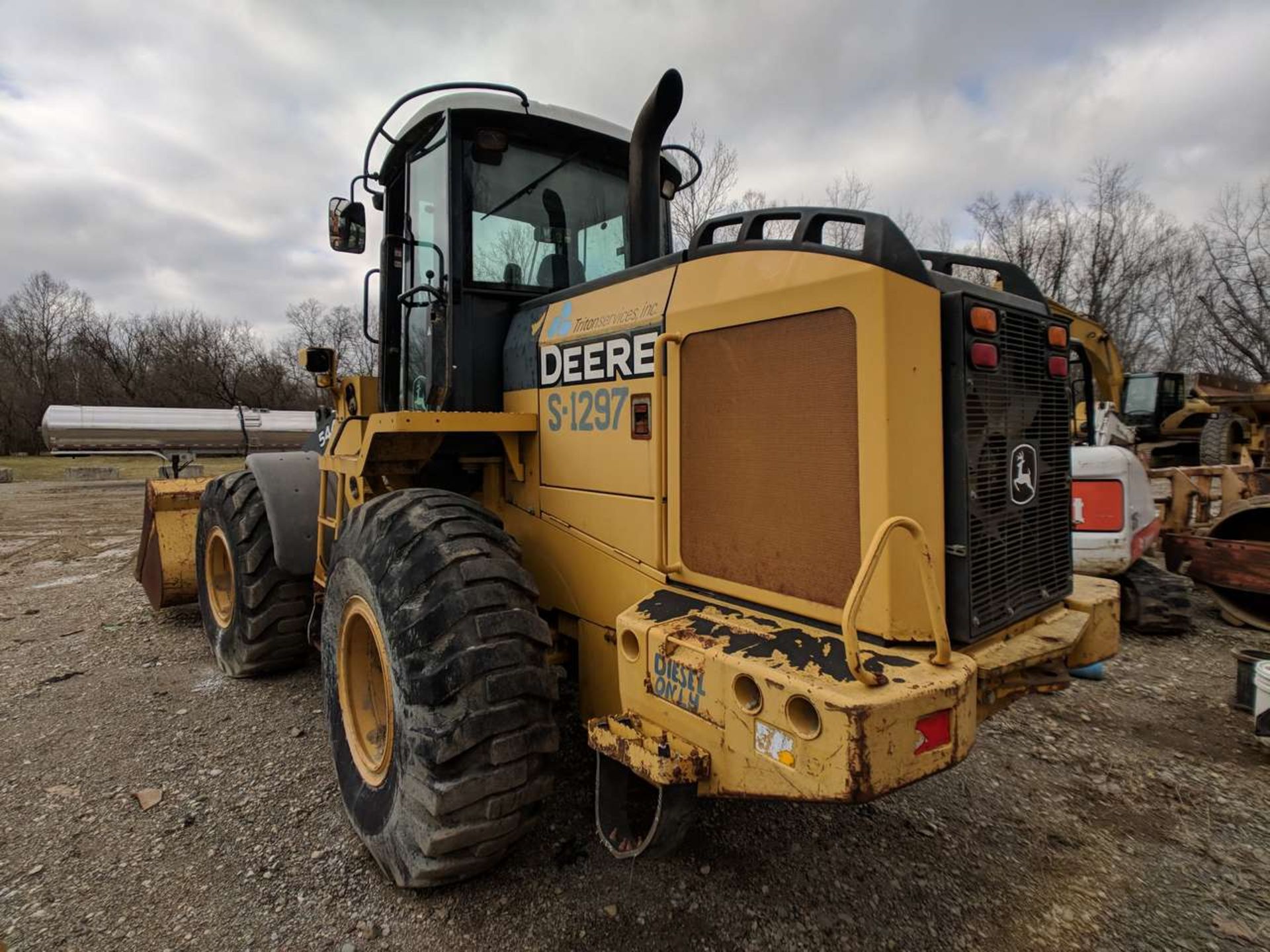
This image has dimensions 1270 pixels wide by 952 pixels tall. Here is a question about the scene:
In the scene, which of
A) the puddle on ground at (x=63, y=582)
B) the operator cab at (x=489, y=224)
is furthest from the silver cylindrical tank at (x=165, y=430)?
the operator cab at (x=489, y=224)

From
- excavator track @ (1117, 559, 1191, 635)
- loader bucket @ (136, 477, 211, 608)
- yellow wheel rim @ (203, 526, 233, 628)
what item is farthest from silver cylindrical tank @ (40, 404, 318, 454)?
excavator track @ (1117, 559, 1191, 635)

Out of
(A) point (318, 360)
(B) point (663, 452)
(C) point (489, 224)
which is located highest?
(C) point (489, 224)

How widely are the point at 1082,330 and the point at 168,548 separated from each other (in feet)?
23.9

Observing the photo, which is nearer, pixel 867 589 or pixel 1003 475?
pixel 867 589

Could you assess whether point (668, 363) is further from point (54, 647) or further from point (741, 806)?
point (54, 647)

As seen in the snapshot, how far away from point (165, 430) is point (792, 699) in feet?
74.7

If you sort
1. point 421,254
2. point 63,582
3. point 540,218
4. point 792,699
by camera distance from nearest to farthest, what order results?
1. point 792,699
2. point 540,218
3. point 421,254
4. point 63,582

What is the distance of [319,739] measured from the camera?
3.77m

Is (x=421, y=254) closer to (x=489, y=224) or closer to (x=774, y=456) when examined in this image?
(x=489, y=224)

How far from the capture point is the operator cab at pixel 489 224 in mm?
3268

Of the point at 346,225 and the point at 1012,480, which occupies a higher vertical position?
the point at 346,225

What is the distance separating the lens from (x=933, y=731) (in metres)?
1.79

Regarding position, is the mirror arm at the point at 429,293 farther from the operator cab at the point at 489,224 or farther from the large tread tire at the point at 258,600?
the large tread tire at the point at 258,600

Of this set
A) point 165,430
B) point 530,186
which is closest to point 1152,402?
point 530,186
